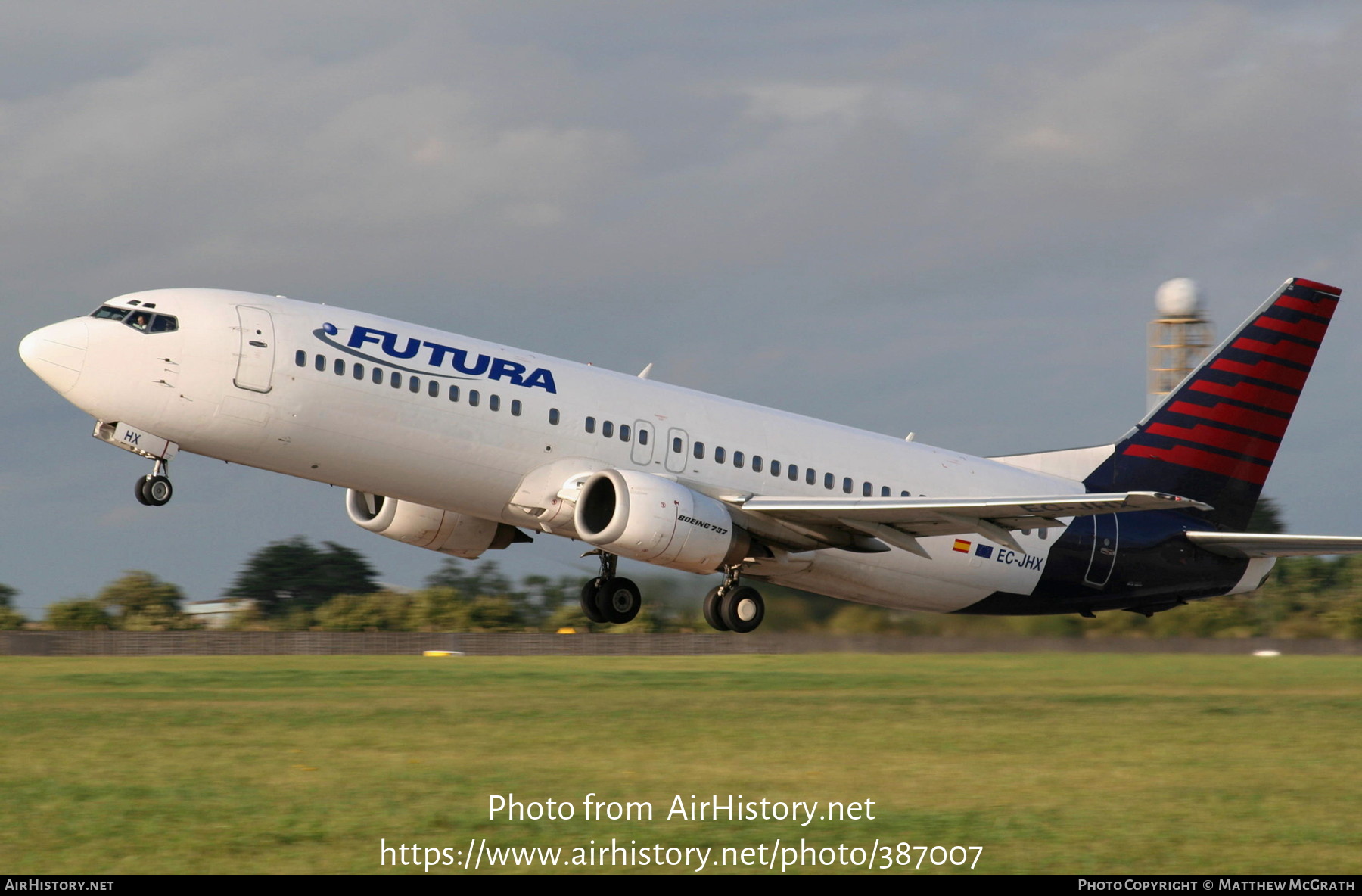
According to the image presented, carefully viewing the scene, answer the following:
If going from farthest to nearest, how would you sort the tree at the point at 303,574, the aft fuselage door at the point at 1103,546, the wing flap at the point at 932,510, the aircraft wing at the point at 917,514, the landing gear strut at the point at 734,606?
the tree at the point at 303,574 → the aft fuselage door at the point at 1103,546 → the landing gear strut at the point at 734,606 → the aircraft wing at the point at 917,514 → the wing flap at the point at 932,510

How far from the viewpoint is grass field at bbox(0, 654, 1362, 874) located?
1374cm

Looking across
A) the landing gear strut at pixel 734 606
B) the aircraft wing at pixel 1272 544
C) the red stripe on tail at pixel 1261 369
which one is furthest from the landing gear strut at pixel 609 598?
the red stripe on tail at pixel 1261 369

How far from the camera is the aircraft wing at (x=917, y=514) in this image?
2550cm

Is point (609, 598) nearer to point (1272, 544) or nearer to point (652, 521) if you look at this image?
point (652, 521)

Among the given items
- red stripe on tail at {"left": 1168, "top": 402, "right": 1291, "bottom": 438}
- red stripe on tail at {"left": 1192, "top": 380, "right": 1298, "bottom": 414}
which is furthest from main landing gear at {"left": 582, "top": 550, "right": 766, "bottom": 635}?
red stripe on tail at {"left": 1192, "top": 380, "right": 1298, "bottom": 414}

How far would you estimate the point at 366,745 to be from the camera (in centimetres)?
1981

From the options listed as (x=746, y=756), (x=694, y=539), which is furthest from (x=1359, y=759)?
(x=694, y=539)

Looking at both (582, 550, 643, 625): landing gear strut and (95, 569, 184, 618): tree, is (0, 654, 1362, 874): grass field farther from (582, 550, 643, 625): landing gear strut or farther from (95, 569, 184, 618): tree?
(95, 569, 184, 618): tree

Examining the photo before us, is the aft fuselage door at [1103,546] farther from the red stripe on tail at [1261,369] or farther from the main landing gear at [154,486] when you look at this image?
the main landing gear at [154,486]

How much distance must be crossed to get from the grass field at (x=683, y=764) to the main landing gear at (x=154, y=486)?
132 inches

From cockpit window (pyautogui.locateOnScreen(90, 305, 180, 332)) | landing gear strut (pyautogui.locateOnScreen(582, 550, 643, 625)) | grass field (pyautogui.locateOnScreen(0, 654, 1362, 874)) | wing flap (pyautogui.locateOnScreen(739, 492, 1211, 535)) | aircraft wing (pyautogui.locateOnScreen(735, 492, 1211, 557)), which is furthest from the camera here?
landing gear strut (pyautogui.locateOnScreen(582, 550, 643, 625))

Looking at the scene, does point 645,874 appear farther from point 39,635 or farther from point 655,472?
point 39,635

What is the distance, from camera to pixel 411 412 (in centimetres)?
2448

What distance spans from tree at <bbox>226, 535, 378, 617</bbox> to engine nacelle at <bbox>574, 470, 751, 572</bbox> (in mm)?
49279
